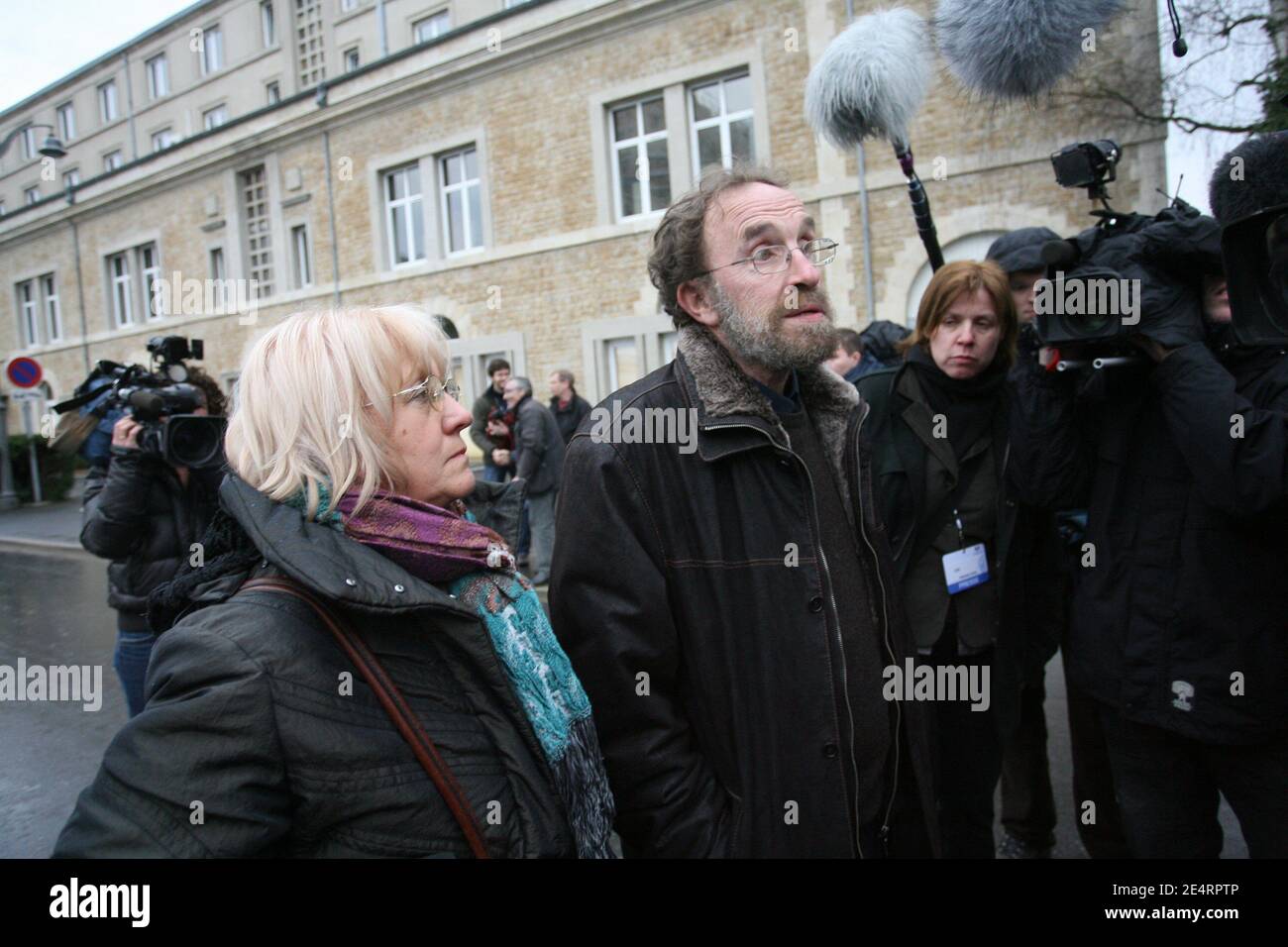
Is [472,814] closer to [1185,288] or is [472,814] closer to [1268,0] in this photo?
[1185,288]

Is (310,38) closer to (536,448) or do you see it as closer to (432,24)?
(432,24)

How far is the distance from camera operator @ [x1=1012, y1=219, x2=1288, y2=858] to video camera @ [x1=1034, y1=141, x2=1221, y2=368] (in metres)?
0.01

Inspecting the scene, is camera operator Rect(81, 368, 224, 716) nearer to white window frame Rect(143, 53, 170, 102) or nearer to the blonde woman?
the blonde woman

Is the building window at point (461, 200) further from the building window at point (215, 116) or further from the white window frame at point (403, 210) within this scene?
the building window at point (215, 116)

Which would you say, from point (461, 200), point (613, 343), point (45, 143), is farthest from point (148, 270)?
point (45, 143)

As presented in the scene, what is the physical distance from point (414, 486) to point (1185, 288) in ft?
6.01

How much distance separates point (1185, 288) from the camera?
6.62 ft

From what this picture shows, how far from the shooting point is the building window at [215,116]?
2547 centimetres

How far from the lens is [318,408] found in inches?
53.4

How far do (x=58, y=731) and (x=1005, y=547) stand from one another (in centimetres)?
533

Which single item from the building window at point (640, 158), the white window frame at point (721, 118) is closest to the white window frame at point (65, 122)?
the building window at point (640, 158)

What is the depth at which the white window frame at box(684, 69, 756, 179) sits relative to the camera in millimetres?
12289

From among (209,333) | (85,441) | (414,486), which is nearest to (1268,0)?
(414,486)

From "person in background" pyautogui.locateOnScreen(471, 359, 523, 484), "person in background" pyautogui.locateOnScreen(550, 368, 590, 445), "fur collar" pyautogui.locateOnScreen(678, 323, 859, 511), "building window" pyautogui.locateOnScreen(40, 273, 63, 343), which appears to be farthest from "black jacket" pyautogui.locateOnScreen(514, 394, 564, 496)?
"building window" pyautogui.locateOnScreen(40, 273, 63, 343)
